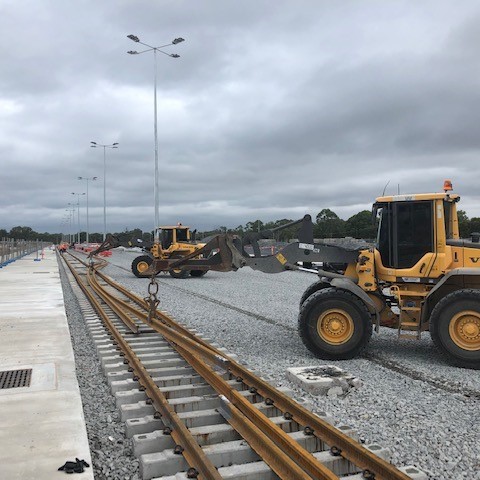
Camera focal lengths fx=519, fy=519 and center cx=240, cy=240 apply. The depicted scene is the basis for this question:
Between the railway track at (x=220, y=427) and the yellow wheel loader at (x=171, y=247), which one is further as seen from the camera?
the yellow wheel loader at (x=171, y=247)

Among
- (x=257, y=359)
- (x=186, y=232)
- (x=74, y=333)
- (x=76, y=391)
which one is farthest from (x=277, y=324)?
(x=186, y=232)

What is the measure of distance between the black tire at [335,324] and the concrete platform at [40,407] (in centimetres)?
355

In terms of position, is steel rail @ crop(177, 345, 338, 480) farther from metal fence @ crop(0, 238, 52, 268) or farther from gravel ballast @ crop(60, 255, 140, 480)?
metal fence @ crop(0, 238, 52, 268)

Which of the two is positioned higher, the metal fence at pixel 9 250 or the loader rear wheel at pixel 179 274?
the metal fence at pixel 9 250

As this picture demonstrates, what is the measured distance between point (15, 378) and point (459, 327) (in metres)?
6.28

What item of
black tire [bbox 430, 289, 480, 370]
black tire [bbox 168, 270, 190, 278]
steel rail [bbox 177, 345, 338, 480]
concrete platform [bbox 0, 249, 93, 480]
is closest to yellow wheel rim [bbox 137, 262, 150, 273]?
black tire [bbox 168, 270, 190, 278]

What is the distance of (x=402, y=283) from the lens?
8.23 metres

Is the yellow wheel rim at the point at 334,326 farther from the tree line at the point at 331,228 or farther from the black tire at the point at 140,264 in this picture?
the black tire at the point at 140,264

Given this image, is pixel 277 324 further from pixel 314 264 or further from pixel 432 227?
pixel 432 227

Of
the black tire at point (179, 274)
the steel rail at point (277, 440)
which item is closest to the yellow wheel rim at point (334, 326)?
the steel rail at point (277, 440)

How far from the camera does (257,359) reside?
8.15 metres

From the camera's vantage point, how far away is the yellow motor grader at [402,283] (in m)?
7.62

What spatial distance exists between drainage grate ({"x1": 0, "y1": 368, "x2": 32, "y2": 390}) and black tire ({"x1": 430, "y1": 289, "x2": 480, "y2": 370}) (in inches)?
226

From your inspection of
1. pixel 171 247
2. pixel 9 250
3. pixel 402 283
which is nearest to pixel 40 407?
pixel 402 283
